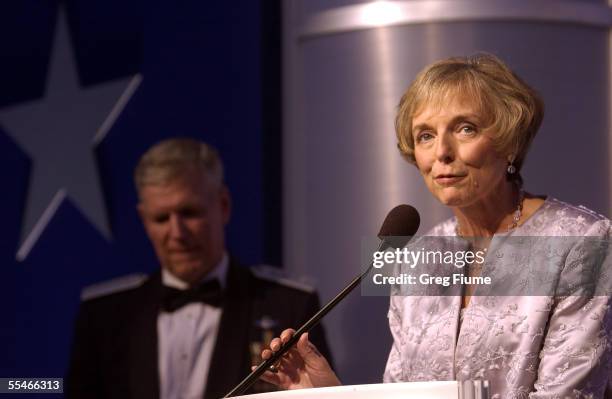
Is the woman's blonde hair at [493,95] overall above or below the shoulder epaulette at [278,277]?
above

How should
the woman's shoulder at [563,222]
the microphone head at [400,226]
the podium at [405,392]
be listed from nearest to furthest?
the podium at [405,392] → the microphone head at [400,226] → the woman's shoulder at [563,222]

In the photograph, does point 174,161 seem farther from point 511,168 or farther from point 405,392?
point 405,392

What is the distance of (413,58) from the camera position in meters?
2.72

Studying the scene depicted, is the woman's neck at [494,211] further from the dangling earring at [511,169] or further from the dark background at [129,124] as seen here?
the dark background at [129,124]

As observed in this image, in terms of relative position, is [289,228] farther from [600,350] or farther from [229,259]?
[600,350]

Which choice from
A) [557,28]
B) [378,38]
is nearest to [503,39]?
[557,28]

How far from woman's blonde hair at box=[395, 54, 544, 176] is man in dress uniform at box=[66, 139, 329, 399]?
3.14 ft

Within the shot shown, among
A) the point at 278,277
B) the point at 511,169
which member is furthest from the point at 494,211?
the point at 278,277

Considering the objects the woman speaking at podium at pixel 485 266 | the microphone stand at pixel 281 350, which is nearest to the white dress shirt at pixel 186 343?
the woman speaking at podium at pixel 485 266

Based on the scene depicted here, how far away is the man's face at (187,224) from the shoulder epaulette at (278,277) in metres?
0.12

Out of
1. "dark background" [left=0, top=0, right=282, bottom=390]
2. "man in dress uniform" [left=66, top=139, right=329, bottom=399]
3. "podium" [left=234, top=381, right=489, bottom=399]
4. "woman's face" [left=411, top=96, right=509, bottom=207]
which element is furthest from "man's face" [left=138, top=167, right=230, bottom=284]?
"podium" [left=234, top=381, right=489, bottom=399]

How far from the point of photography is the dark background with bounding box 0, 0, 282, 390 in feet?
A: 9.88

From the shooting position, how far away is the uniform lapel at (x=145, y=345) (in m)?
2.79

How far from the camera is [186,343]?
2.83m
